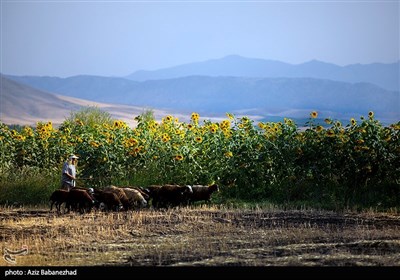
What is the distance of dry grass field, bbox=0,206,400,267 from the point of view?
11.8 metres

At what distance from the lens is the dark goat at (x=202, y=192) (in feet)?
57.4

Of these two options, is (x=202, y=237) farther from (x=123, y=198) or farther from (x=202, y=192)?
(x=202, y=192)

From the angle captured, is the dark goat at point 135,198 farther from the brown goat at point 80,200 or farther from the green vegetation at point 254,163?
the green vegetation at point 254,163

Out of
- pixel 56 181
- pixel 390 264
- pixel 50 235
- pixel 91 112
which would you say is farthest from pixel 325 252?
pixel 91 112

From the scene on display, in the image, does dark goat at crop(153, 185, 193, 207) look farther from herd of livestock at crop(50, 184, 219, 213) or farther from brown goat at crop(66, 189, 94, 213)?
brown goat at crop(66, 189, 94, 213)

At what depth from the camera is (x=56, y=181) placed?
19062 mm

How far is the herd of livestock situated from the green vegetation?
4.21 ft

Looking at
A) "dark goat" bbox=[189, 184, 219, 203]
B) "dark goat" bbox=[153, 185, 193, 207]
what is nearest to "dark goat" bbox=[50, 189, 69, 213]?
"dark goat" bbox=[153, 185, 193, 207]

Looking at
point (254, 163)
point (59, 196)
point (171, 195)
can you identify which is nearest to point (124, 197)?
point (171, 195)

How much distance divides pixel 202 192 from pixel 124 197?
1.91 meters

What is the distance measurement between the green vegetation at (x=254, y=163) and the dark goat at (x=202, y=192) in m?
0.68

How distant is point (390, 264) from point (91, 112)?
22.4m

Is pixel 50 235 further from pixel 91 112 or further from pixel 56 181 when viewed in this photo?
pixel 91 112

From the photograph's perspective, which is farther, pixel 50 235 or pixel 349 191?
pixel 349 191
